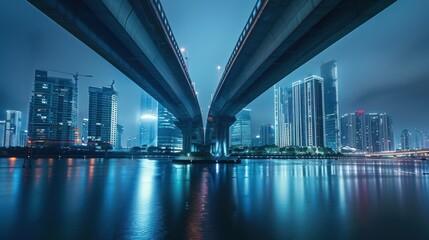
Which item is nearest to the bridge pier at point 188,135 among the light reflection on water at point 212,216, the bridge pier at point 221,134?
the bridge pier at point 221,134

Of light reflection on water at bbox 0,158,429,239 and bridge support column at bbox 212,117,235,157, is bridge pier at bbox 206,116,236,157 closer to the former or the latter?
bridge support column at bbox 212,117,235,157

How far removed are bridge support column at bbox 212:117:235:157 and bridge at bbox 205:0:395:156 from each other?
138 feet

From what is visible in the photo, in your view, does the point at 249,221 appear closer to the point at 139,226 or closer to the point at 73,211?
the point at 139,226

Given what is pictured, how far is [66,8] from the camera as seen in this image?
2042cm

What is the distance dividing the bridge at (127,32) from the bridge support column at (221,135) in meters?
43.6

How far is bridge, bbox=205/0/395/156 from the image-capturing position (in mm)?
20609

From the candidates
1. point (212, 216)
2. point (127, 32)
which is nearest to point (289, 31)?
point (127, 32)

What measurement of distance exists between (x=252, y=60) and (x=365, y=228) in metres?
25.8

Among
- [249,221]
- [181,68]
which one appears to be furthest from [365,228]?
[181,68]

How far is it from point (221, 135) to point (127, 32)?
65.8m

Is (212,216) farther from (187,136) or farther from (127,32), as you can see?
(187,136)

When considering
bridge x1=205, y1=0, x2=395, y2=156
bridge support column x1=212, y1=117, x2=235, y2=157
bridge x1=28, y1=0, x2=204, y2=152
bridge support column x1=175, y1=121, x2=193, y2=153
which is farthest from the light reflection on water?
bridge support column x1=175, y1=121, x2=193, y2=153

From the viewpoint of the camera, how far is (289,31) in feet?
77.7

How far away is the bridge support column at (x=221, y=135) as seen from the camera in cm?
8625
